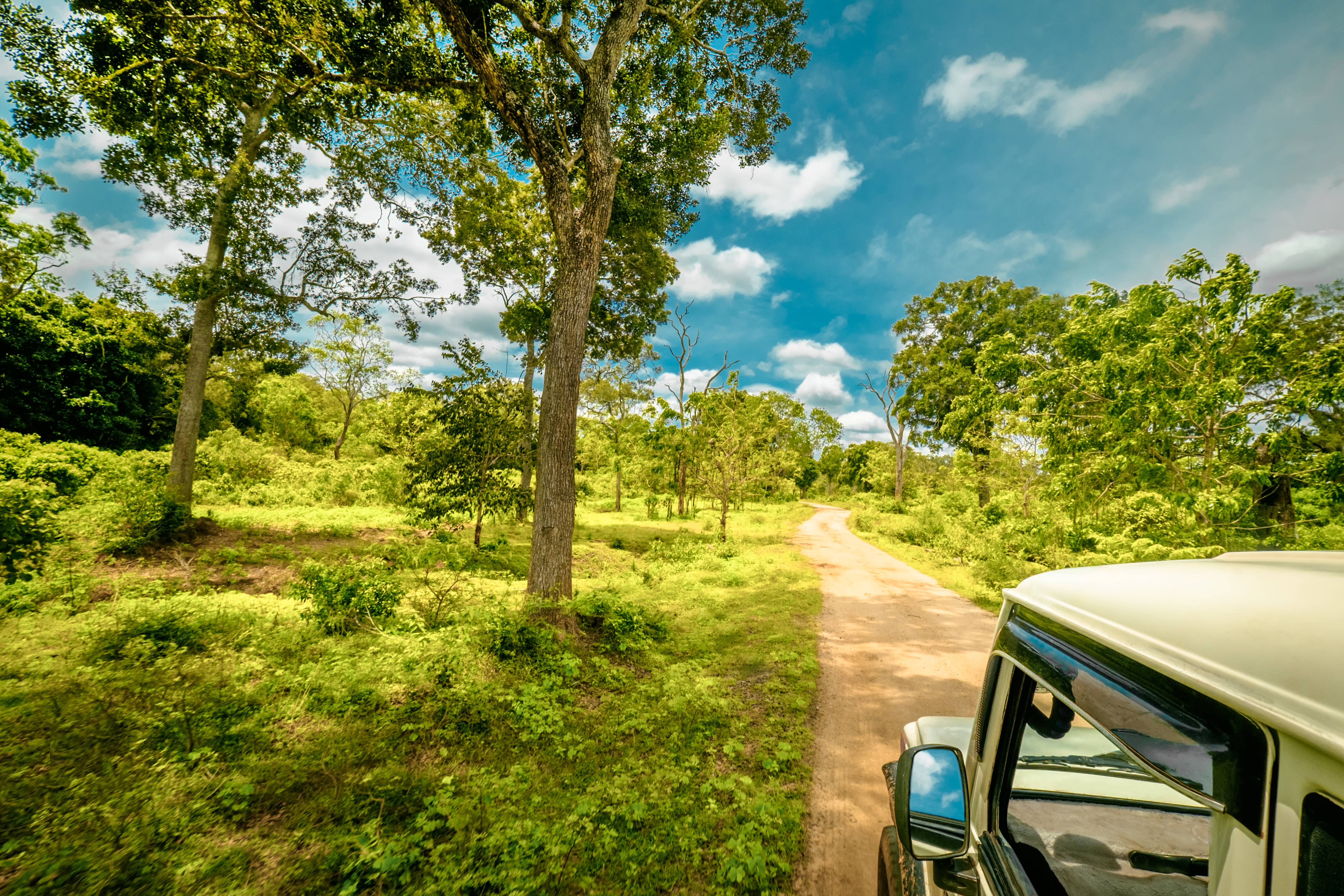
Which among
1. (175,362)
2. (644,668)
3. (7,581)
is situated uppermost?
(175,362)

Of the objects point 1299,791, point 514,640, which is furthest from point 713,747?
point 1299,791

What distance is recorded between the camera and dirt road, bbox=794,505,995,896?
338 cm

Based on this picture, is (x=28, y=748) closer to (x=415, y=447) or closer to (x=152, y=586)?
(x=152, y=586)

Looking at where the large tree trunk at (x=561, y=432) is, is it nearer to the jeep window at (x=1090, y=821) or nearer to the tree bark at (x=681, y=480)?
the jeep window at (x=1090, y=821)

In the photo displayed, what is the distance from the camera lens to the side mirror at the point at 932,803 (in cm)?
151

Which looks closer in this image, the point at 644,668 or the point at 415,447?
the point at 644,668

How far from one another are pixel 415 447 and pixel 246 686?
8.76 metres

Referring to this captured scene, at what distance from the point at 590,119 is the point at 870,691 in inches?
342

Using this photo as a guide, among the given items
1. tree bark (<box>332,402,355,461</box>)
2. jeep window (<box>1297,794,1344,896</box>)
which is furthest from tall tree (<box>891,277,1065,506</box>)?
tree bark (<box>332,402,355,461</box>)

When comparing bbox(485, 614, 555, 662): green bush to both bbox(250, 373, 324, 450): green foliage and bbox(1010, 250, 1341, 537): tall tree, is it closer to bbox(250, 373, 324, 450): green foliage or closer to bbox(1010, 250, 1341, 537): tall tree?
bbox(1010, 250, 1341, 537): tall tree

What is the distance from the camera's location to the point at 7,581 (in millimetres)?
5496

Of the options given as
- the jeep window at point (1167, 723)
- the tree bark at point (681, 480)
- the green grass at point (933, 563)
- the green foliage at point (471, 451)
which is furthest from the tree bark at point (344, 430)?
the jeep window at point (1167, 723)

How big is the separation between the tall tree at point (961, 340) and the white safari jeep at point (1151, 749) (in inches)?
668

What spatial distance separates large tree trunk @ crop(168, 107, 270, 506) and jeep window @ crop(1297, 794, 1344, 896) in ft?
52.9
